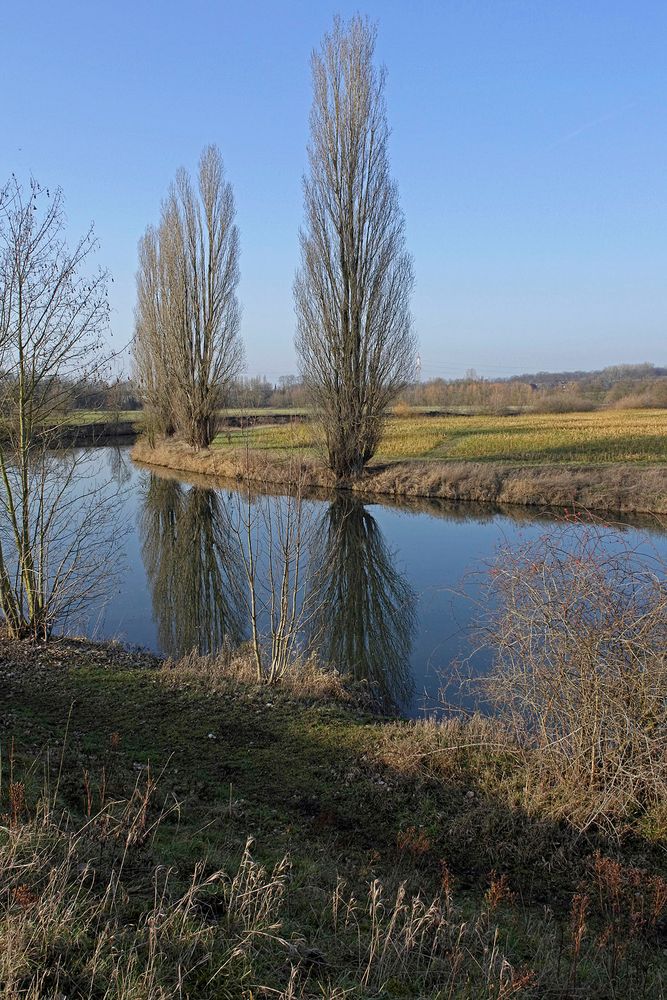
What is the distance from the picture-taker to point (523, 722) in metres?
4.94

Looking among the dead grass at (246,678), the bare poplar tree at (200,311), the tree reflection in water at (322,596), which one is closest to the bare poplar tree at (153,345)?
the bare poplar tree at (200,311)

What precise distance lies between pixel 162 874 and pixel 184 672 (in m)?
4.06

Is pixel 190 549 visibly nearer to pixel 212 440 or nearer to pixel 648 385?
pixel 212 440

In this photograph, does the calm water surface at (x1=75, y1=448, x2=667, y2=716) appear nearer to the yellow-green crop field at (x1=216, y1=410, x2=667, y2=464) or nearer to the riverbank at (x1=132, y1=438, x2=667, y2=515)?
the riverbank at (x1=132, y1=438, x2=667, y2=515)

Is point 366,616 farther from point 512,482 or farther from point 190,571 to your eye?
point 512,482

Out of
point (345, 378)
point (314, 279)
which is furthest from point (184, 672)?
point (314, 279)

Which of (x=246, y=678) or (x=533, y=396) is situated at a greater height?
(x=533, y=396)

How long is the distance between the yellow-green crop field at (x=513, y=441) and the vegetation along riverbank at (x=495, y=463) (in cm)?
4

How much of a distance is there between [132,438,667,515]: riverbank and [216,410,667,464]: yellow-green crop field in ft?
4.97

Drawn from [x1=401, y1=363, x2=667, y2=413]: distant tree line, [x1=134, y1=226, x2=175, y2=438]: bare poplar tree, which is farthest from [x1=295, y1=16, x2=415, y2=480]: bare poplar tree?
[x1=401, y1=363, x2=667, y2=413]: distant tree line

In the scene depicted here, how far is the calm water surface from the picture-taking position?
330 inches

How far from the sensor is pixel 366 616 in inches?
405

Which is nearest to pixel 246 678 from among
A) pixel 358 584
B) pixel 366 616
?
pixel 366 616

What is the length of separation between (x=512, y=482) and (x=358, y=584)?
890cm
